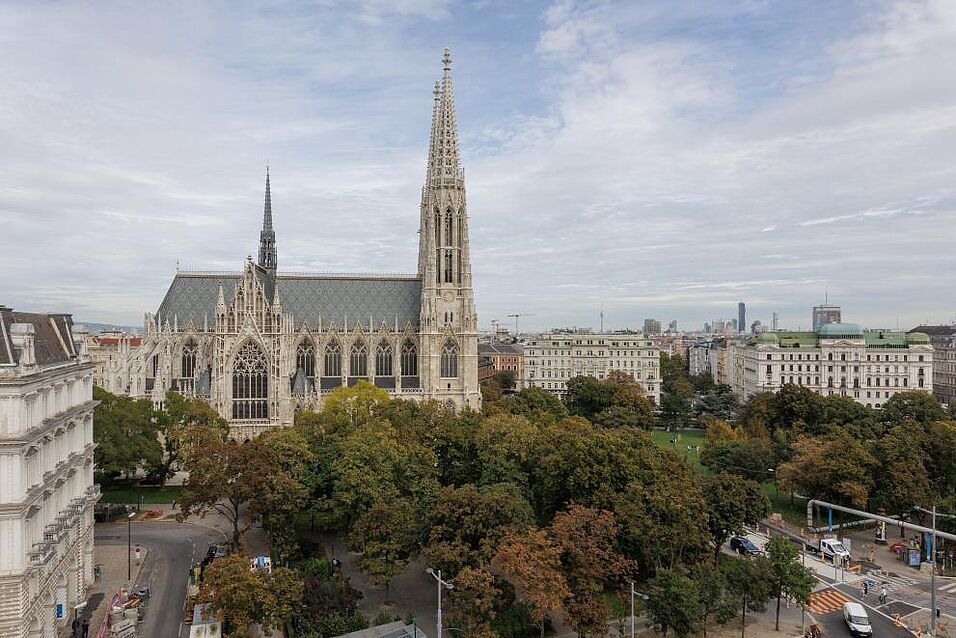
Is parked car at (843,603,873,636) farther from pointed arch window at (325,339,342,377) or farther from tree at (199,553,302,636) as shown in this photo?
pointed arch window at (325,339,342,377)

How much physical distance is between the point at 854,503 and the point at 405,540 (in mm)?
38957

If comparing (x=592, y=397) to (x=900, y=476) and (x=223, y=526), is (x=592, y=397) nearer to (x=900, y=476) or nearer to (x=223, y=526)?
(x=900, y=476)

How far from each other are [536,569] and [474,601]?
3.56 meters

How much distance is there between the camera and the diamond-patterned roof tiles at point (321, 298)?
308 feet

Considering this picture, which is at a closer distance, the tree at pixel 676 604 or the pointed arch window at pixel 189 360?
the tree at pixel 676 604

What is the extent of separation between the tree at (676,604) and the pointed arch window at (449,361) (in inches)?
2379

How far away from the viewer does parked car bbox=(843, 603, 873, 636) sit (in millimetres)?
37844

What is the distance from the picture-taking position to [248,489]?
44.9 m

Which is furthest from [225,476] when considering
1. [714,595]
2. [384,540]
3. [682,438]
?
[682,438]

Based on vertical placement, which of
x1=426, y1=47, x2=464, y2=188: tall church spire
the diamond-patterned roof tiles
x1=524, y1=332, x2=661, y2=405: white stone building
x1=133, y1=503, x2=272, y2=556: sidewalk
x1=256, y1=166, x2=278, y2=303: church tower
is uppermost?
x1=426, y1=47, x2=464, y2=188: tall church spire

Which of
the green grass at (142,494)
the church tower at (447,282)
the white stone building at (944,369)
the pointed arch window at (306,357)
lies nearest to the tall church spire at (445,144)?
the church tower at (447,282)

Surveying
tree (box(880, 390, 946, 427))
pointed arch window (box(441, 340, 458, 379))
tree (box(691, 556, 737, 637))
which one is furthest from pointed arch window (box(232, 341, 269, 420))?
tree (box(880, 390, 946, 427))

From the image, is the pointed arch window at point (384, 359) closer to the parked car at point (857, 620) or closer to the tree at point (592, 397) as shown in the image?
the tree at point (592, 397)

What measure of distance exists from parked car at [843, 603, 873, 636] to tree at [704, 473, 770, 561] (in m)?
7.68
